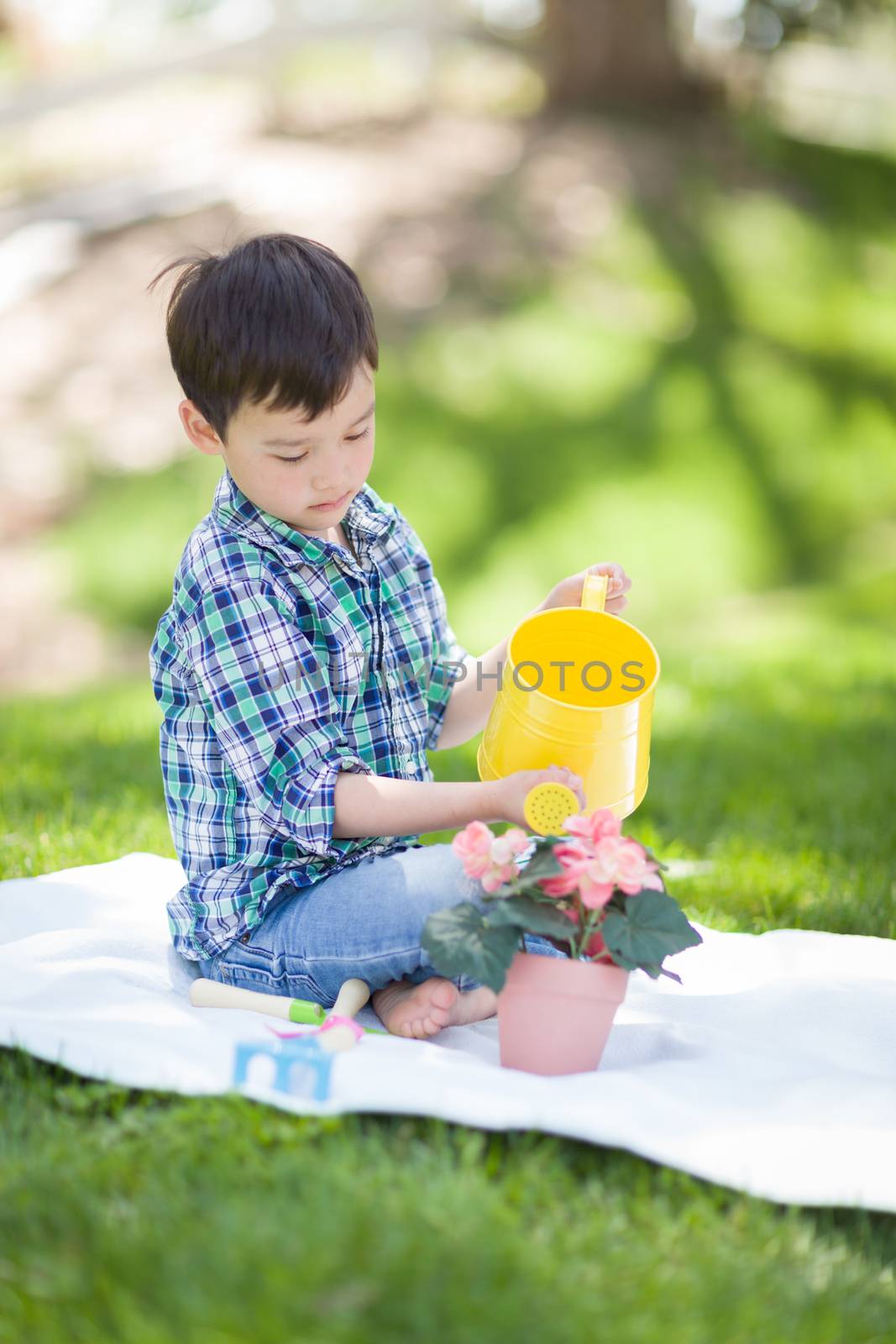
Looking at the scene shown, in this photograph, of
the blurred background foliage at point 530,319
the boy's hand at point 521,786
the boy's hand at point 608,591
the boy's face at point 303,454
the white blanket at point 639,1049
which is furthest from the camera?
the blurred background foliage at point 530,319

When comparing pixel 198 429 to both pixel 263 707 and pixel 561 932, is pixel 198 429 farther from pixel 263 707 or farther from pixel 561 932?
pixel 561 932

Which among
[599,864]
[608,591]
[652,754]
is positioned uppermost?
[608,591]

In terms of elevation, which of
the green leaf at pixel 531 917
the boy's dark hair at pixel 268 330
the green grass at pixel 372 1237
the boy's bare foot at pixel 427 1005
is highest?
the boy's dark hair at pixel 268 330

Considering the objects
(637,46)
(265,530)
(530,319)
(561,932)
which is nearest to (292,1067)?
(561,932)

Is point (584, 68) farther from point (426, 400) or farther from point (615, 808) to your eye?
point (615, 808)

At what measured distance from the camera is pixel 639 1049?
5.94 ft

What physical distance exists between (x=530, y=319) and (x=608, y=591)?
185 inches

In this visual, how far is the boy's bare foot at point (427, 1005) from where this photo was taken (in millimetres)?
1806

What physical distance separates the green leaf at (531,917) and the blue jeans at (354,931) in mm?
109

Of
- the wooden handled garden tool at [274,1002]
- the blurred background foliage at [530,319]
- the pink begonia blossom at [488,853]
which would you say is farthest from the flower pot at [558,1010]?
the blurred background foliage at [530,319]

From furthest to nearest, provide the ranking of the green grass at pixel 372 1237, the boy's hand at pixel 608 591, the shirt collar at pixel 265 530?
the boy's hand at pixel 608 591
the shirt collar at pixel 265 530
the green grass at pixel 372 1237

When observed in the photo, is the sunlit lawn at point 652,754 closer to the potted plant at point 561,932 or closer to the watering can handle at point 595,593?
the potted plant at point 561,932

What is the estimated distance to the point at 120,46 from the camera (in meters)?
9.33

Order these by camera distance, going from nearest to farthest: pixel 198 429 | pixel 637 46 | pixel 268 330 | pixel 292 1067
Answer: pixel 292 1067 < pixel 268 330 < pixel 198 429 < pixel 637 46
